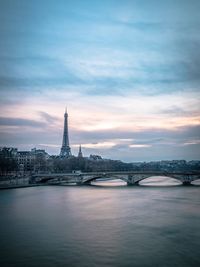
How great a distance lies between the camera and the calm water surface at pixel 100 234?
10242mm

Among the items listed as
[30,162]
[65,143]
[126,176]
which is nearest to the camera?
[126,176]

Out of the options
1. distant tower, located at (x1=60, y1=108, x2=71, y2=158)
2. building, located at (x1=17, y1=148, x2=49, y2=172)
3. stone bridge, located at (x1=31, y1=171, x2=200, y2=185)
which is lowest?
stone bridge, located at (x1=31, y1=171, x2=200, y2=185)

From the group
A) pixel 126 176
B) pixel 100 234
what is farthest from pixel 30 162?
pixel 100 234

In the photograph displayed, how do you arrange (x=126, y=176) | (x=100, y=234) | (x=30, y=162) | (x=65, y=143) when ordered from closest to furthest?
(x=100, y=234) < (x=126, y=176) < (x=30, y=162) < (x=65, y=143)

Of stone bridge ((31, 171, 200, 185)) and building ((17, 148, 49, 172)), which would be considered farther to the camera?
building ((17, 148, 49, 172))

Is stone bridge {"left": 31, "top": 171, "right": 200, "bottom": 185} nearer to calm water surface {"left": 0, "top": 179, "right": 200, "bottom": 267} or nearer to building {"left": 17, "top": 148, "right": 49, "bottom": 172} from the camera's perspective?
calm water surface {"left": 0, "top": 179, "right": 200, "bottom": 267}

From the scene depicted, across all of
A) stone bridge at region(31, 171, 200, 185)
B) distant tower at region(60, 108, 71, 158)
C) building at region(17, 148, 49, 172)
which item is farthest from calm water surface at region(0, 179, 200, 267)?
distant tower at region(60, 108, 71, 158)

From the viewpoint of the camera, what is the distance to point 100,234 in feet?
43.8

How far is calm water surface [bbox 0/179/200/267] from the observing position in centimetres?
1024

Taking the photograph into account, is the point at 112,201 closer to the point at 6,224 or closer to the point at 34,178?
the point at 6,224

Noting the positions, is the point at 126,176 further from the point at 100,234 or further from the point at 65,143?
the point at 65,143

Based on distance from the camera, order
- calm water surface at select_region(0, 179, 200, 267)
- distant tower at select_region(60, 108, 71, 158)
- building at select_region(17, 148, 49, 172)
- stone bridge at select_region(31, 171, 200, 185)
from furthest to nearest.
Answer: distant tower at select_region(60, 108, 71, 158)
building at select_region(17, 148, 49, 172)
stone bridge at select_region(31, 171, 200, 185)
calm water surface at select_region(0, 179, 200, 267)

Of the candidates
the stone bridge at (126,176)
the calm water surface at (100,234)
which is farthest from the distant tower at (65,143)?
the calm water surface at (100,234)

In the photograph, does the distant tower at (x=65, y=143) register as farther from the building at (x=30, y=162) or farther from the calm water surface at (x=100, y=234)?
the calm water surface at (x=100, y=234)
